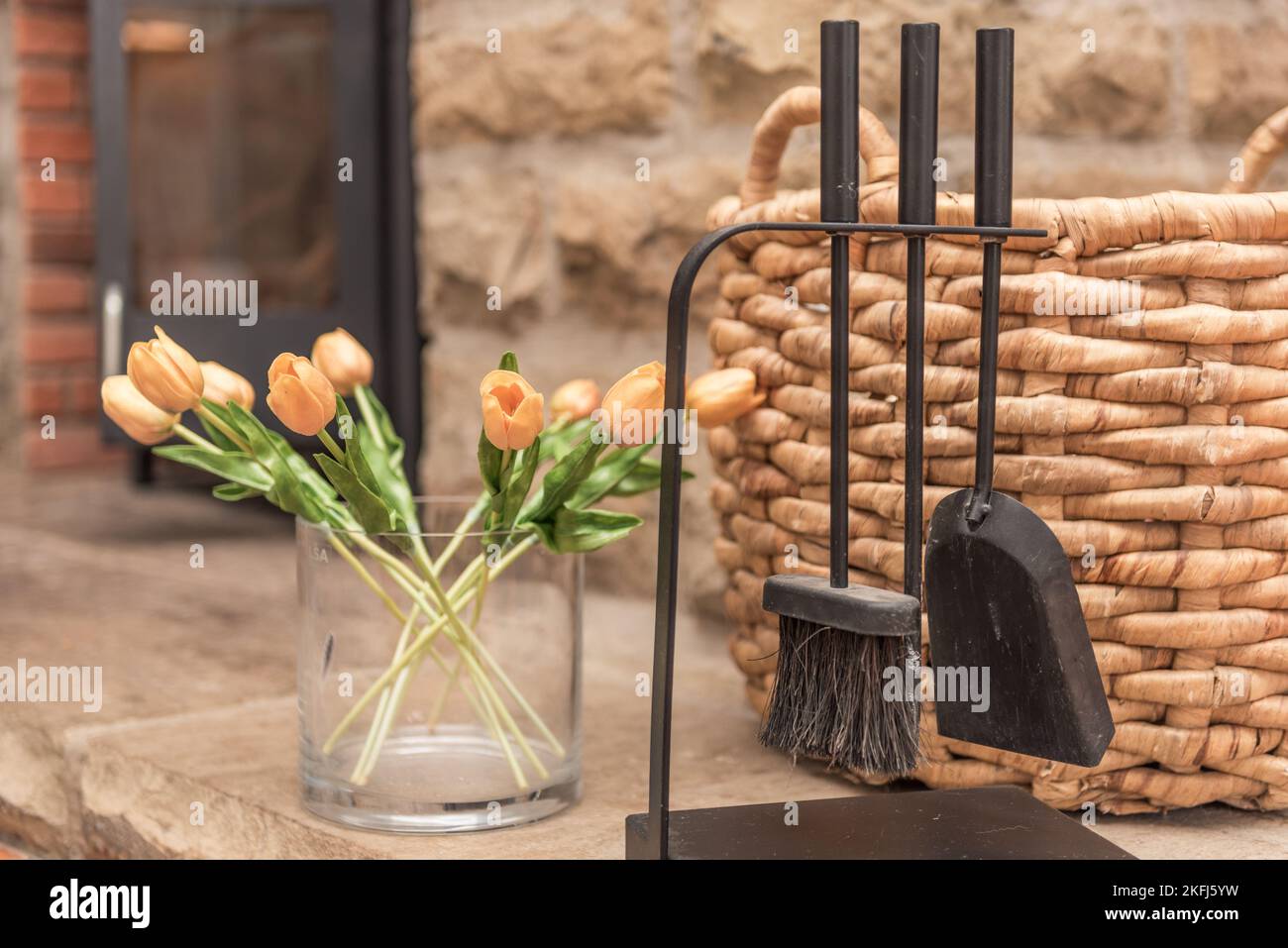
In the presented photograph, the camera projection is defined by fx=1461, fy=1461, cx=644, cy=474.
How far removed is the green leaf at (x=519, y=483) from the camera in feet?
2.52

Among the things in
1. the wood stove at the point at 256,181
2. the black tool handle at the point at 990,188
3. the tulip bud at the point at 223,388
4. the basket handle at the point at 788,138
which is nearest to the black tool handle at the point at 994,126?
the black tool handle at the point at 990,188

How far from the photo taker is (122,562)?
1.56 m

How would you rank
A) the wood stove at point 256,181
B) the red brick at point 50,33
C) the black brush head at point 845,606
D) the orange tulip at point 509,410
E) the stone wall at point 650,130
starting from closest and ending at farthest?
the black brush head at point 845,606 < the orange tulip at point 509,410 < the stone wall at point 650,130 < the wood stove at point 256,181 < the red brick at point 50,33

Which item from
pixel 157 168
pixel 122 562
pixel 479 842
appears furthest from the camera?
pixel 157 168

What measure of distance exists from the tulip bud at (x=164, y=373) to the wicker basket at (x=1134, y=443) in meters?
0.34

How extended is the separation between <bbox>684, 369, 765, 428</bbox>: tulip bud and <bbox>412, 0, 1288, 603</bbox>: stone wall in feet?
1.20

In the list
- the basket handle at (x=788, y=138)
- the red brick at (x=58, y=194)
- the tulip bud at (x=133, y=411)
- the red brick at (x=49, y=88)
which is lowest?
the tulip bud at (x=133, y=411)

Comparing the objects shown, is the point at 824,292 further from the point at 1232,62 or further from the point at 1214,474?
the point at 1232,62

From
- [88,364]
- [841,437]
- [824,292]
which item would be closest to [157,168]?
[88,364]

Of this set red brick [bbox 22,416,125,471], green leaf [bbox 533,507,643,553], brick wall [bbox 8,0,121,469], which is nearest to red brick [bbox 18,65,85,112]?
brick wall [bbox 8,0,121,469]

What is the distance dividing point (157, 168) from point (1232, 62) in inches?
52.3

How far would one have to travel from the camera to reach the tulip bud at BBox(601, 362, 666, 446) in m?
0.73

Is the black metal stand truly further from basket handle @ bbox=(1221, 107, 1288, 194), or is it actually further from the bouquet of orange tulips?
basket handle @ bbox=(1221, 107, 1288, 194)

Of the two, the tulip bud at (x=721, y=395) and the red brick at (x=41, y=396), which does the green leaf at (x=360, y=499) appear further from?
the red brick at (x=41, y=396)
